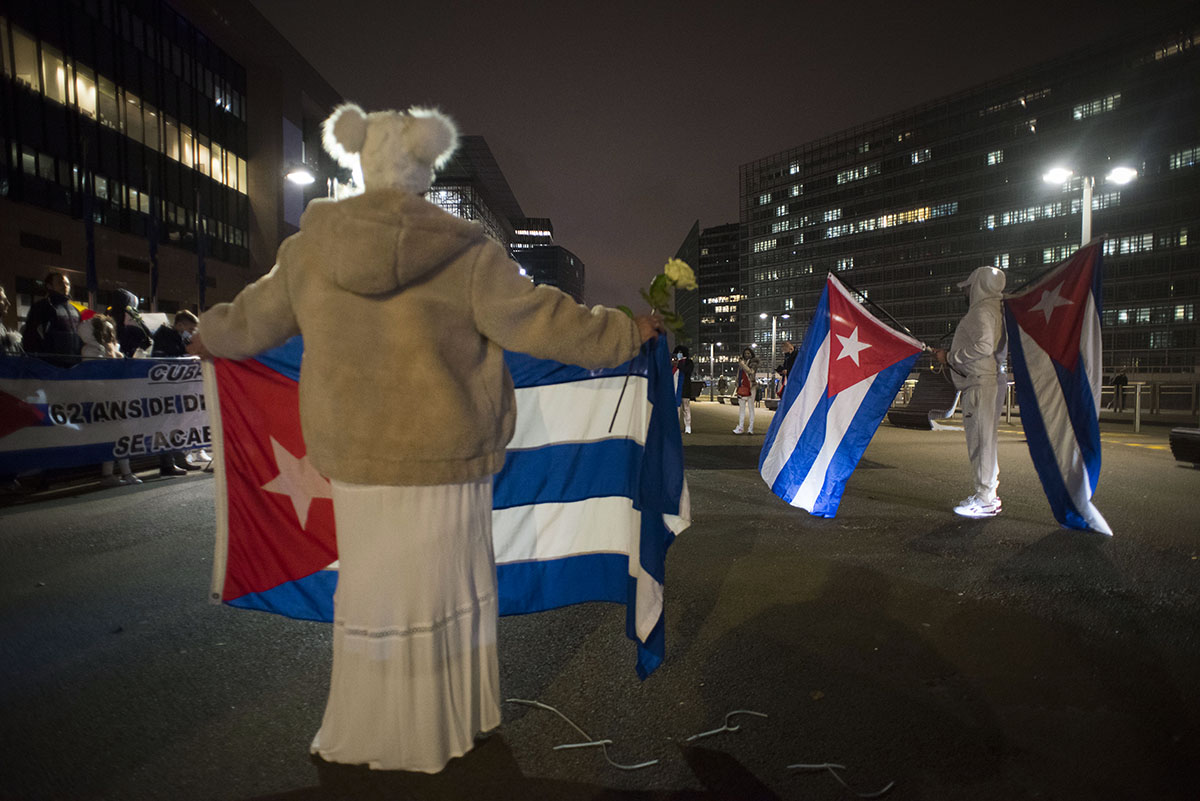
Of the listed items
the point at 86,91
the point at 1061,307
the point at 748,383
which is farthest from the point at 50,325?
the point at 86,91

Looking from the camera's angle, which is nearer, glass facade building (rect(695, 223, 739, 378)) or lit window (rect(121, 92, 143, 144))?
lit window (rect(121, 92, 143, 144))

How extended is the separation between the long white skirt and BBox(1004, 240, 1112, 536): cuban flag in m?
5.17

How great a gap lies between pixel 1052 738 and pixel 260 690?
3085 mm

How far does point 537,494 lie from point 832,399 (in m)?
3.26

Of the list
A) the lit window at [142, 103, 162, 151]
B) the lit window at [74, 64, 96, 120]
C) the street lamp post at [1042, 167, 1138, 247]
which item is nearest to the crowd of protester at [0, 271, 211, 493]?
the street lamp post at [1042, 167, 1138, 247]

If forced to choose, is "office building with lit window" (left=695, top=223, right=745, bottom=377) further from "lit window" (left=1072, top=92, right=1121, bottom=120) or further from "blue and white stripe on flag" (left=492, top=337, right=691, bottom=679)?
"blue and white stripe on flag" (left=492, top=337, right=691, bottom=679)

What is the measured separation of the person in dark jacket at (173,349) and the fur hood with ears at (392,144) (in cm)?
763

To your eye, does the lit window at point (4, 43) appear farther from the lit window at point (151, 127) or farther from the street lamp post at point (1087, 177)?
the street lamp post at point (1087, 177)

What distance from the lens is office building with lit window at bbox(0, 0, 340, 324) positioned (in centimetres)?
2666

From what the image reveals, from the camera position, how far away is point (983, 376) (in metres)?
5.63

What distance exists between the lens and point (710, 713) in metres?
2.46

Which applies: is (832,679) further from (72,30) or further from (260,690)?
(72,30)

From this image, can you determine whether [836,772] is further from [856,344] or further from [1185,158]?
[1185,158]

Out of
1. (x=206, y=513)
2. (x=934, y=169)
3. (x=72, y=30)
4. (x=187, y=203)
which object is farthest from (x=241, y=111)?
(x=934, y=169)
